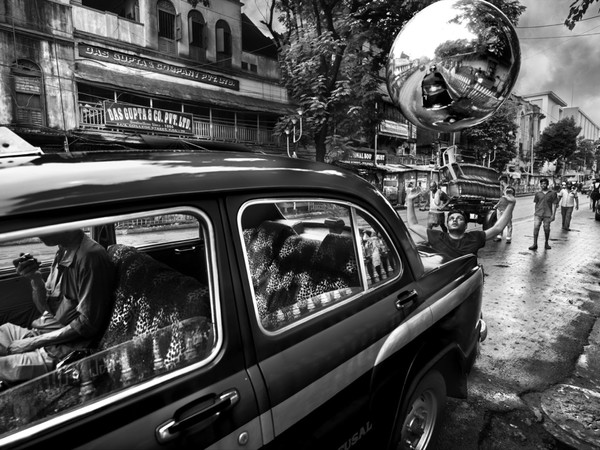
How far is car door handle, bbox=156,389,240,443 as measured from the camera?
0.99m

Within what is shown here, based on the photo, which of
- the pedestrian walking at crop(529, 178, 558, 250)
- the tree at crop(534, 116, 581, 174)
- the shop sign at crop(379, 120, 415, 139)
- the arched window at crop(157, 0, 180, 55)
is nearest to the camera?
the pedestrian walking at crop(529, 178, 558, 250)

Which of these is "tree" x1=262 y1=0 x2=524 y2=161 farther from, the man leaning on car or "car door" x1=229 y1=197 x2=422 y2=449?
the man leaning on car

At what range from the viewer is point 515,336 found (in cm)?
407

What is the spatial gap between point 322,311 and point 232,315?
0.49 meters

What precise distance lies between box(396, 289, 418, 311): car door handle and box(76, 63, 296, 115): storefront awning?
1590 centimetres

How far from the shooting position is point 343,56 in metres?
8.49

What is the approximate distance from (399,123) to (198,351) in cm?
2982

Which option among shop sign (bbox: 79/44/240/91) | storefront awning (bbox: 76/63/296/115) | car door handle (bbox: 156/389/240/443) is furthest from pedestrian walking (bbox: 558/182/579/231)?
shop sign (bbox: 79/44/240/91)

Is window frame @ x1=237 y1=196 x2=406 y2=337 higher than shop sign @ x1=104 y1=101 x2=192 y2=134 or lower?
lower

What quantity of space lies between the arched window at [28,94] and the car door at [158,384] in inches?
599

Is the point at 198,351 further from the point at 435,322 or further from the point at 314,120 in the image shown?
the point at 314,120

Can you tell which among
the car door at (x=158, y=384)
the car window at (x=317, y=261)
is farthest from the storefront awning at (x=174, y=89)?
the car door at (x=158, y=384)

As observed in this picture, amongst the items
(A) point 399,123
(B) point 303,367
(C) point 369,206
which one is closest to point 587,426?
(C) point 369,206

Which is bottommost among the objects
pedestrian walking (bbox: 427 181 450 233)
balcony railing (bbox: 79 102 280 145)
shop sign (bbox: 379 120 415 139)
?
pedestrian walking (bbox: 427 181 450 233)
